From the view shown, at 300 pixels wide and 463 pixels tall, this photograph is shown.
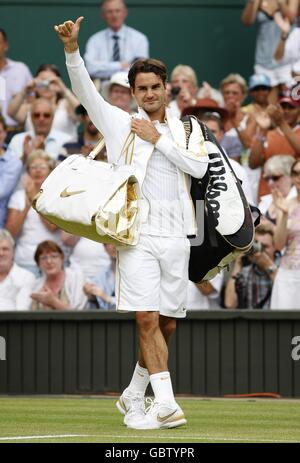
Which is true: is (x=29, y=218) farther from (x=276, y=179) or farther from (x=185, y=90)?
(x=276, y=179)

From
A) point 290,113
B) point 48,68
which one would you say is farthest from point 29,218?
point 290,113

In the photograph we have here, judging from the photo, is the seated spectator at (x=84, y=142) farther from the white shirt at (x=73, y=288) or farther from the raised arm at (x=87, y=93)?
the raised arm at (x=87, y=93)

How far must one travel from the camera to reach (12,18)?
16.1 meters

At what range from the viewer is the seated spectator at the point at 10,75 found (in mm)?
14539

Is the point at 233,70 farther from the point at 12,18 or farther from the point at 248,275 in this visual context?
the point at 248,275

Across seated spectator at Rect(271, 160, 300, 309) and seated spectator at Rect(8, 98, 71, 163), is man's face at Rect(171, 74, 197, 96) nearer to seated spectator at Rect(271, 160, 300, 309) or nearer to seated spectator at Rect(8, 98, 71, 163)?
seated spectator at Rect(8, 98, 71, 163)

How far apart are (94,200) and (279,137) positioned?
6.23 meters

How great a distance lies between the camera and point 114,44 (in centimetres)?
1488

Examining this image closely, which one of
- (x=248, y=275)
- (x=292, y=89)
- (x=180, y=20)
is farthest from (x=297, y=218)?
(x=180, y=20)

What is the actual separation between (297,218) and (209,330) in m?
1.41

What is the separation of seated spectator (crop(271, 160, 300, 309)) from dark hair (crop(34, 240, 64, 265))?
2144mm

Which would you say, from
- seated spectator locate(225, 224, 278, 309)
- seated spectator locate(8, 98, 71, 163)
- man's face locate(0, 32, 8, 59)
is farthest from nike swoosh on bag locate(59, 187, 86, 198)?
man's face locate(0, 32, 8, 59)

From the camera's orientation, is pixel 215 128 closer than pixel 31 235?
No

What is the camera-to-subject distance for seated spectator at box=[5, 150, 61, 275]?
1346 centimetres
